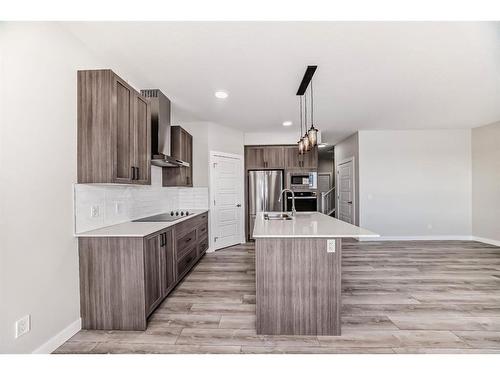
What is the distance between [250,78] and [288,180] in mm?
3328

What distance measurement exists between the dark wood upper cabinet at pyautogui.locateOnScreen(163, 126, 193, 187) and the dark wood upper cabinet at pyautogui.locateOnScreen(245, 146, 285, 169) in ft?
5.43

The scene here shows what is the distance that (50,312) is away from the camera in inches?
73.8

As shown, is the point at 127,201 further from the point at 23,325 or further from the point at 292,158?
the point at 292,158

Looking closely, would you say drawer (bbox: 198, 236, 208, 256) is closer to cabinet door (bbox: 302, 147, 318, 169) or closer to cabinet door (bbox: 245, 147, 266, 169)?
cabinet door (bbox: 245, 147, 266, 169)

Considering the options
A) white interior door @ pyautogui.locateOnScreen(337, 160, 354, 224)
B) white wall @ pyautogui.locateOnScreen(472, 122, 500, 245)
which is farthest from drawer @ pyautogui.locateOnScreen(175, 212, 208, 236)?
white wall @ pyautogui.locateOnScreen(472, 122, 500, 245)

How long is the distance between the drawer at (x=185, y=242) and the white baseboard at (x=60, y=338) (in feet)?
3.98

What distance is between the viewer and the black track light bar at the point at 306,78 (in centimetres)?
267

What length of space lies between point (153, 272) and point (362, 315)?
2.08 m

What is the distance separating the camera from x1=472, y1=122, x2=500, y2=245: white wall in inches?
203

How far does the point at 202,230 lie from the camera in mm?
4535

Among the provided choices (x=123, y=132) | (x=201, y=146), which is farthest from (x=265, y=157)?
(x=123, y=132)

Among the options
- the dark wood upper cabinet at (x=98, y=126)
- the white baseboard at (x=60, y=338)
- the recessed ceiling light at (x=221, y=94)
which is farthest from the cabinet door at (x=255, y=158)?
the white baseboard at (x=60, y=338)
